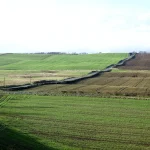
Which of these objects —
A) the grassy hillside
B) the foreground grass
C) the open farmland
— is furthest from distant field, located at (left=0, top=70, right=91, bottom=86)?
the foreground grass

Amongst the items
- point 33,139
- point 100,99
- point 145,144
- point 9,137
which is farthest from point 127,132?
point 100,99

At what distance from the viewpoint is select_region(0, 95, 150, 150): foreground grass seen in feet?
67.5

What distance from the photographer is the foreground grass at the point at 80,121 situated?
20.6 meters

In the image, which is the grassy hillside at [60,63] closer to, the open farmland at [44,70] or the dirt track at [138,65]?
the open farmland at [44,70]

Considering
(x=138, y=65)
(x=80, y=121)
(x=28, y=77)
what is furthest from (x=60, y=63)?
(x=80, y=121)

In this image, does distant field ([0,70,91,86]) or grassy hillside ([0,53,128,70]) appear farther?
grassy hillside ([0,53,128,70])

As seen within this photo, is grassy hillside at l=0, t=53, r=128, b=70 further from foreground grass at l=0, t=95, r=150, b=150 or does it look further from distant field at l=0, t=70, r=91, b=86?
foreground grass at l=0, t=95, r=150, b=150

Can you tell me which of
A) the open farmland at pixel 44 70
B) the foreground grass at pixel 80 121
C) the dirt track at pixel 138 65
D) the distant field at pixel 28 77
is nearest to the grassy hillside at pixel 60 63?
the open farmland at pixel 44 70

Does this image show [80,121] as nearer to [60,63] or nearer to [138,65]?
[138,65]

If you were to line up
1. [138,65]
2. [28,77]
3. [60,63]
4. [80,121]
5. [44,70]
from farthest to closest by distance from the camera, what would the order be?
[60,63]
[138,65]
[44,70]
[28,77]
[80,121]

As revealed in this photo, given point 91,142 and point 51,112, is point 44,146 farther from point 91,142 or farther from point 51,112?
point 51,112

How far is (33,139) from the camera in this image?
68.3 feet

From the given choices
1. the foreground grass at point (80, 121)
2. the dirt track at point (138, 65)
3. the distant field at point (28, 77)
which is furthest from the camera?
the dirt track at point (138, 65)

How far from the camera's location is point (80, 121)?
86.4 feet
